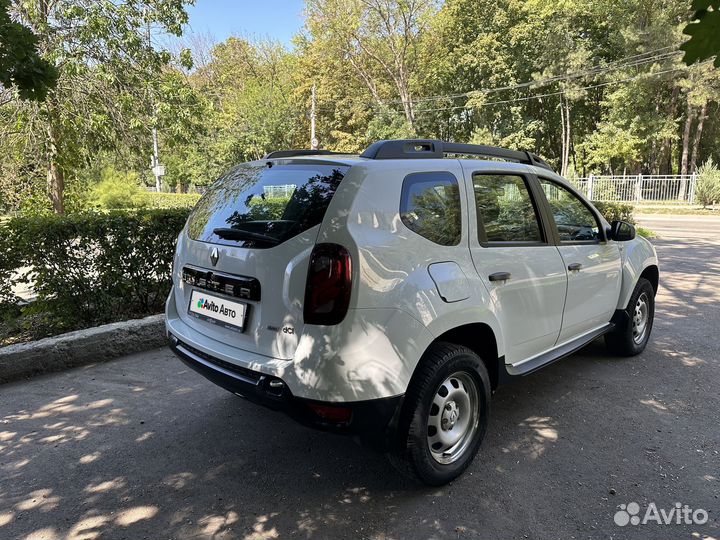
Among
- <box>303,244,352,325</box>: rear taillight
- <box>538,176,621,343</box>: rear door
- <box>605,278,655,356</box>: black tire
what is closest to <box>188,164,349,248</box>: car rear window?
<box>303,244,352,325</box>: rear taillight

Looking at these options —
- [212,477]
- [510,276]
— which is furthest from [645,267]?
[212,477]

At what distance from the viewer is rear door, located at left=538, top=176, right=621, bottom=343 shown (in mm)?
3689

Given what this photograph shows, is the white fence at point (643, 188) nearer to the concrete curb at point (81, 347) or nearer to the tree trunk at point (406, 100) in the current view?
the tree trunk at point (406, 100)

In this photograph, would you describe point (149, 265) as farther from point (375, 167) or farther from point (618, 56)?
point (618, 56)

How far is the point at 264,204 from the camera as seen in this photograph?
2904mm

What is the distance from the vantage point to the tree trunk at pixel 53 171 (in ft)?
29.5

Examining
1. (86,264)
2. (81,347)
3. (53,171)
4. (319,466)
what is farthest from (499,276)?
(53,171)

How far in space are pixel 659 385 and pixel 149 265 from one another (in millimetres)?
4971

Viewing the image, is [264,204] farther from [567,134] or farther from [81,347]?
[567,134]

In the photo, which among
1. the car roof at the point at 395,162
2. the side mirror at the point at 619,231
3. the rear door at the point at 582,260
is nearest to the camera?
the car roof at the point at 395,162

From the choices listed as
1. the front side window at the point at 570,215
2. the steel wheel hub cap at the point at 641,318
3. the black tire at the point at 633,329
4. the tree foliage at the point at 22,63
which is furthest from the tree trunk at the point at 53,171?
the steel wheel hub cap at the point at 641,318

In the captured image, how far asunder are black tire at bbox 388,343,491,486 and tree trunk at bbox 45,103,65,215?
8.84 meters

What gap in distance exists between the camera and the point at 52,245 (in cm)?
465

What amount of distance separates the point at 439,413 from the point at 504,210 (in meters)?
1.40
